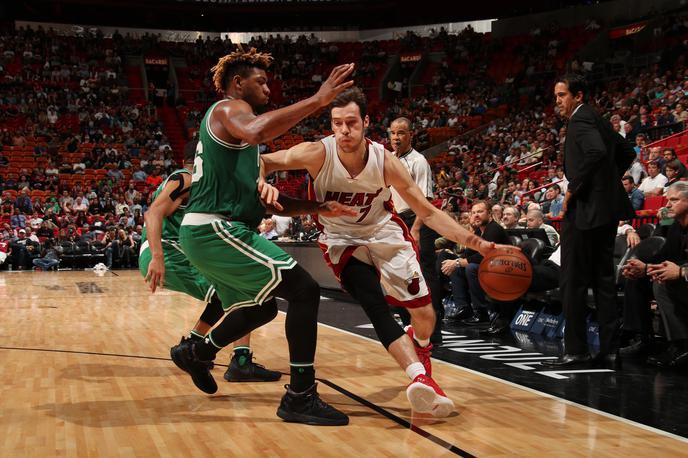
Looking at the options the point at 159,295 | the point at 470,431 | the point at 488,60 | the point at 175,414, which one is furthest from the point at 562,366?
the point at 488,60

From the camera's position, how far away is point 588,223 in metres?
4.71

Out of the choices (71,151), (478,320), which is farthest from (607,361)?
(71,151)

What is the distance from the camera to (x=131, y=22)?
30125 millimetres

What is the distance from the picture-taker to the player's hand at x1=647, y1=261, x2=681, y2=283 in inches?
178

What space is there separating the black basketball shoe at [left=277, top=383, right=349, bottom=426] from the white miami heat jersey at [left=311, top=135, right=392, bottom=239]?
3.13 ft

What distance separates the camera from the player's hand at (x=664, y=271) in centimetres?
452

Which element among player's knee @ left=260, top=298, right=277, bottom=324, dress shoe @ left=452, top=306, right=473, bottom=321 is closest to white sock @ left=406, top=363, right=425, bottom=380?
player's knee @ left=260, top=298, right=277, bottom=324

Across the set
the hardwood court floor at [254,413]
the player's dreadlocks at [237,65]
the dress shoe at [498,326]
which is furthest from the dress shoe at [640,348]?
the player's dreadlocks at [237,65]

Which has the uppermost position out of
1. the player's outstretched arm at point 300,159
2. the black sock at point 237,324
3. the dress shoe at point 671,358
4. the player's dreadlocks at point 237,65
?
the player's dreadlocks at point 237,65

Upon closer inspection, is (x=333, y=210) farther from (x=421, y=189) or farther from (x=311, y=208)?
(x=421, y=189)

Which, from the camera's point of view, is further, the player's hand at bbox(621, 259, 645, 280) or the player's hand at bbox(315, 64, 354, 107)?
the player's hand at bbox(621, 259, 645, 280)

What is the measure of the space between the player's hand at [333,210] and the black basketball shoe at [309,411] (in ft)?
2.82

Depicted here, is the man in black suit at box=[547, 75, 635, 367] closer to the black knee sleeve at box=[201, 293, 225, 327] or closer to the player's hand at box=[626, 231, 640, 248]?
the player's hand at box=[626, 231, 640, 248]

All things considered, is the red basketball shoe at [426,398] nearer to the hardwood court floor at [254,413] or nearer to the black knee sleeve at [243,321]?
the hardwood court floor at [254,413]
